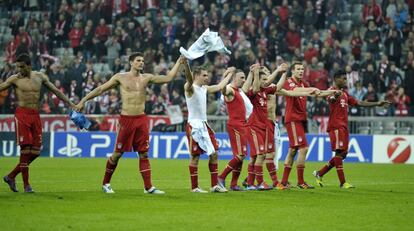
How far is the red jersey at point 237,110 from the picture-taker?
54.2 ft

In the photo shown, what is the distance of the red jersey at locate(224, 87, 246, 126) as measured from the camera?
1652 cm

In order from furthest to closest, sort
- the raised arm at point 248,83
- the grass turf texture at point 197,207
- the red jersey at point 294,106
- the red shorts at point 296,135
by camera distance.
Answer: the red jersey at point 294,106 → the red shorts at point 296,135 → the raised arm at point 248,83 → the grass turf texture at point 197,207

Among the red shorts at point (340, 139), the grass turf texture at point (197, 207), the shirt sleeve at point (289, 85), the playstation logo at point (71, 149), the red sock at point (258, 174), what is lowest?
the playstation logo at point (71, 149)

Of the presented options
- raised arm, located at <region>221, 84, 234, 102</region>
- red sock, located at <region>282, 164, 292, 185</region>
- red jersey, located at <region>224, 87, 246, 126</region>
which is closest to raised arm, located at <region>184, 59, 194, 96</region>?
raised arm, located at <region>221, 84, 234, 102</region>

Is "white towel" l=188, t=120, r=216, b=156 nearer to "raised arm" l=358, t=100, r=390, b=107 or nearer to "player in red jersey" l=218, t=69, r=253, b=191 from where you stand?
"player in red jersey" l=218, t=69, r=253, b=191

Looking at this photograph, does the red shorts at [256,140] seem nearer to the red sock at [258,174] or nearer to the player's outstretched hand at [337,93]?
the red sock at [258,174]

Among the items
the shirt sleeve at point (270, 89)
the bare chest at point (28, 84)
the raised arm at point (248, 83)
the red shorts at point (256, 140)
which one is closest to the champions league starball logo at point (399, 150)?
the shirt sleeve at point (270, 89)

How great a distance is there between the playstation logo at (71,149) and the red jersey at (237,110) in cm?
1512

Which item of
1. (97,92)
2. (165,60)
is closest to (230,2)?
(165,60)

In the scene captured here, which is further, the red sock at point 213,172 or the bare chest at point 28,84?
A: the red sock at point 213,172

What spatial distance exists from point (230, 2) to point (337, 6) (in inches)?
165

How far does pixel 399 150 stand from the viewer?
28.5m

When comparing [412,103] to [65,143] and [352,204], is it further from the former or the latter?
[352,204]

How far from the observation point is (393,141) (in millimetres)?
28531
